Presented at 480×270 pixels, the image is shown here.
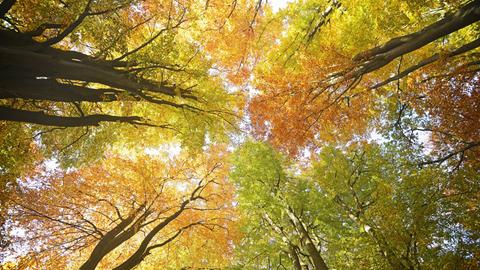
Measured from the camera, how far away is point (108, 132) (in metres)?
9.23

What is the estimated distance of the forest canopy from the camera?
5.67m

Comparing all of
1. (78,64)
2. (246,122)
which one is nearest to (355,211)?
(246,122)

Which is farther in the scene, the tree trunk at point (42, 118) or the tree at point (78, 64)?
the tree trunk at point (42, 118)

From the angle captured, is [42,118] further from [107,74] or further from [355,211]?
[355,211]

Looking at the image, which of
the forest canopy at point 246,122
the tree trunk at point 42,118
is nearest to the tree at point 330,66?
→ the forest canopy at point 246,122

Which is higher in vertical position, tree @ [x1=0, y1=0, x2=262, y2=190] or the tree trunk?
tree @ [x1=0, y1=0, x2=262, y2=190]

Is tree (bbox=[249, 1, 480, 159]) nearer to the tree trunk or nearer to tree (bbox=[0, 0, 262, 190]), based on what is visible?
tree (bbox=[0, 0, 262, 190])

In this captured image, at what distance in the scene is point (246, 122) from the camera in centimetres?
841

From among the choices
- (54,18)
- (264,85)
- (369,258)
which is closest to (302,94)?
(264,85)

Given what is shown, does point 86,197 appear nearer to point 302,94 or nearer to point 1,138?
point 1,138

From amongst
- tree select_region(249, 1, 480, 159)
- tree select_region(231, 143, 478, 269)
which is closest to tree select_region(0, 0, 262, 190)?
tree select_region(249, 1, 480, 159)

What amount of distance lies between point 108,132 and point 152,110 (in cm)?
163

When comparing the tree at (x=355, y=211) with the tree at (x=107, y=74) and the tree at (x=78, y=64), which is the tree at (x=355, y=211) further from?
the tree at (x=78, y=64)

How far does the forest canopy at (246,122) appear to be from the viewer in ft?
18.6
